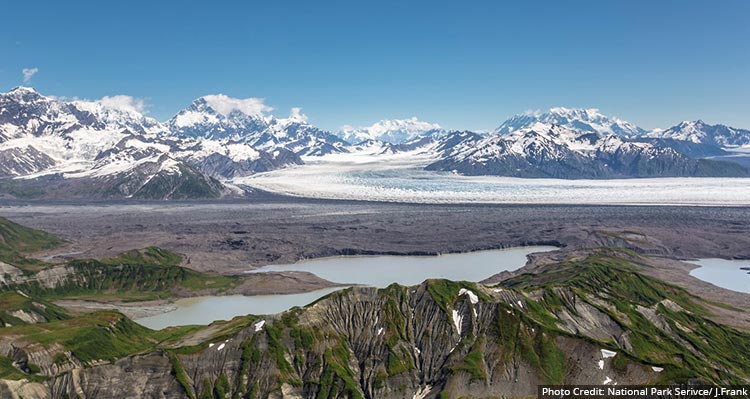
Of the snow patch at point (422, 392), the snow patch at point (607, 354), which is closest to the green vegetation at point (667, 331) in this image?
the snow patch at point (607, 354)

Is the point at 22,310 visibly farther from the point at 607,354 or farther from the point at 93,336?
the point at 607,354

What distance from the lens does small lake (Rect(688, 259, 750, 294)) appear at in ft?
479

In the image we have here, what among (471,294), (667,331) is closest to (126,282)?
(471,294)

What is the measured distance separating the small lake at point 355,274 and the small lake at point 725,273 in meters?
45.1

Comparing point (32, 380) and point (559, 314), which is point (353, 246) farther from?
point (32, 380)

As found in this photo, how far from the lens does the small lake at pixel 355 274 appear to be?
121 meters

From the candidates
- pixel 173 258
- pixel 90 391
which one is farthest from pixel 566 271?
pixel 173 258

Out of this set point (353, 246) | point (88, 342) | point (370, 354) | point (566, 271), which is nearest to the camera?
point (370, 354)

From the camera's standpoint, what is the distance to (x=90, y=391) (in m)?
68.0

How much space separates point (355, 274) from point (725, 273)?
10178cm

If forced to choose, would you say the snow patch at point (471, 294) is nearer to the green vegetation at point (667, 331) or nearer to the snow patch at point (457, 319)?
the snow patch at point (457, 319)

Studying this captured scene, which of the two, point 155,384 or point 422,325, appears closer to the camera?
point 155,384

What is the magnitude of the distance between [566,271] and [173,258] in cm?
10989

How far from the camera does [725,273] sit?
160 metres
